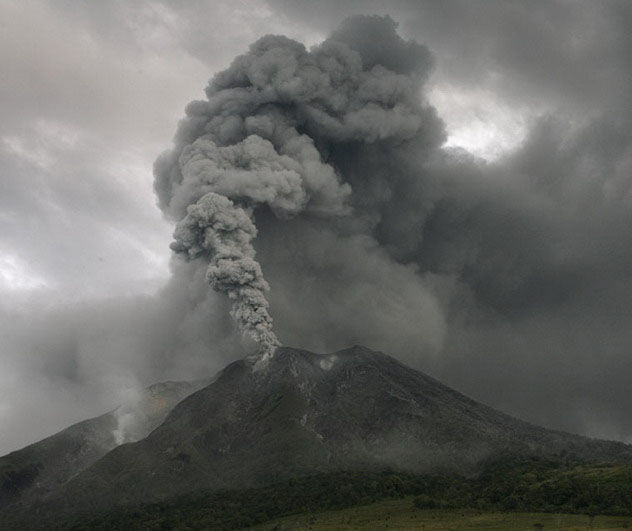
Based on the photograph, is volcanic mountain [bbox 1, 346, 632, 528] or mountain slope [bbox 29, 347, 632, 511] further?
mountain slope [bbox 29, 347, 632, 511]

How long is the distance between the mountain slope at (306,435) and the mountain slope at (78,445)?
872 cm

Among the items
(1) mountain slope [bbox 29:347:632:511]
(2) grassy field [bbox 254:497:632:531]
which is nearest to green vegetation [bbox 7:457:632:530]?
(2) grassy field [bbox 254:497:632:531]

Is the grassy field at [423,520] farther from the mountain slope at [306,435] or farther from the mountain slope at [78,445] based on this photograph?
the mountain slope at [78,445]

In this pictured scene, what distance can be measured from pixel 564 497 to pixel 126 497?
50.1m

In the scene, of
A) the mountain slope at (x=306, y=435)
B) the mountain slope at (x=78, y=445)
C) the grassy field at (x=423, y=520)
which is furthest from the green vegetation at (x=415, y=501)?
the mountain slope at (x=78, y=445)

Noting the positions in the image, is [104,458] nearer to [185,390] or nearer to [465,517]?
[185,390]

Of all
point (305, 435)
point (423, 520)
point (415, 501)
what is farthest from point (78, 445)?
point (423, 520)

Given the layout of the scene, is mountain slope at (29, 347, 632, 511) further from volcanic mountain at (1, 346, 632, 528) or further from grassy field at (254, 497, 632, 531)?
grassy field at (254, 497, 632, 531)

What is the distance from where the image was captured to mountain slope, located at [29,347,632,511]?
78.7 meters

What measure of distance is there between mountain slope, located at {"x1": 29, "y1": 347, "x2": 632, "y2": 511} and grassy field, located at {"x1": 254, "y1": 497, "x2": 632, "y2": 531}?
1783cm

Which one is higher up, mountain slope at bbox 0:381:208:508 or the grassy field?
mountain slope at bbox 0:381:208:508

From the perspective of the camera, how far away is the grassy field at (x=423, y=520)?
47.3 meters

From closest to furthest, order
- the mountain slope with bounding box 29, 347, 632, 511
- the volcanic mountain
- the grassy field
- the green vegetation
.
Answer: the grassy field → the green vegetation → the volcanic mountain → the mountain slope with bounding box 29, 347, 632, 511

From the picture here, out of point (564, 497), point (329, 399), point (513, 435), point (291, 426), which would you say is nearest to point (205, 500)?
point (291, 426)
